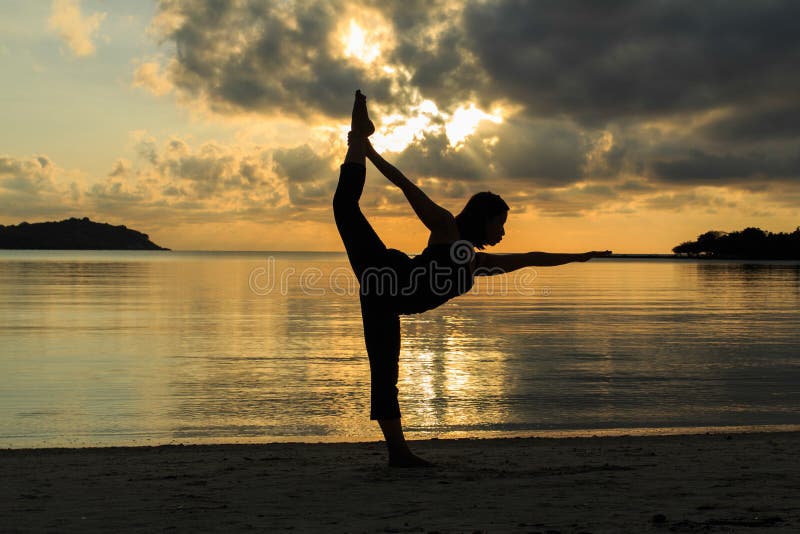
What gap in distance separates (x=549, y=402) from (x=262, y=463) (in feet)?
23.0

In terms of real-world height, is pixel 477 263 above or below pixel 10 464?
above

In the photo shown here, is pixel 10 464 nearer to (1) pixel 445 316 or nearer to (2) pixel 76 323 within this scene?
(2) pixel 76 323

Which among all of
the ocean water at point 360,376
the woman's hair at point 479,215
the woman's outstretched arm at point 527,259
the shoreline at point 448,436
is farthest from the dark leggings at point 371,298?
the ocean water at point 360,376

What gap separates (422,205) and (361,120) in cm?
87

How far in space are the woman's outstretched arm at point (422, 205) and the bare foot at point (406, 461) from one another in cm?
237

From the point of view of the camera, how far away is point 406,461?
302 inches

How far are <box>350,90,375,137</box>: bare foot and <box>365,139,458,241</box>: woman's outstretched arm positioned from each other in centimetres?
9

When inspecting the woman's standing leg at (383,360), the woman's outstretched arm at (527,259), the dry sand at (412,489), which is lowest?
the dry sand at (412,489)

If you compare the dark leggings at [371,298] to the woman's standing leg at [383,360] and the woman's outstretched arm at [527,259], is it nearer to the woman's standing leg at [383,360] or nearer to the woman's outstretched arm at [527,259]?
the woman's standing leg at [383,360]

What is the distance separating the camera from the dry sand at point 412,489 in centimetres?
563

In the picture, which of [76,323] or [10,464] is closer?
[10,464]

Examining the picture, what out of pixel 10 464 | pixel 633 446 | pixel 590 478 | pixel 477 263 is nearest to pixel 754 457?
pixel 633 446

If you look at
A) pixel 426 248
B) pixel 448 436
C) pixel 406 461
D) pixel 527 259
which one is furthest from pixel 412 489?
pixel 448 436

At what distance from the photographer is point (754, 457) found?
836 centimetres
